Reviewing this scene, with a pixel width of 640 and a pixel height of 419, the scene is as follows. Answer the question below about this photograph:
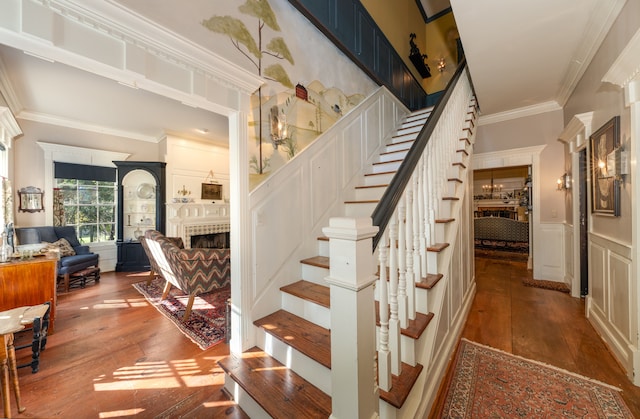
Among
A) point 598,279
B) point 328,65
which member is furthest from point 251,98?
point 598,279

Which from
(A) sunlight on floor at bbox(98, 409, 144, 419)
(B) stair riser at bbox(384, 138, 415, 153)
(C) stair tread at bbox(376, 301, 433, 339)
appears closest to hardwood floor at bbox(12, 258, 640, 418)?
(A) sunlight on floor at bbox(98, 409, 144, 419)

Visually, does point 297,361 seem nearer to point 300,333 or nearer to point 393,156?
point 300,333

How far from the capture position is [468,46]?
2.54 meters

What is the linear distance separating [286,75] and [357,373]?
2347 millimetres

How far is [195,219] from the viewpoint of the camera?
17.1ft

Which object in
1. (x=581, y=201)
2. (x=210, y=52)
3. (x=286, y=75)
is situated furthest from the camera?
(x=581, y=201)

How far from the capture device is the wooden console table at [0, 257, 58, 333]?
227 cm

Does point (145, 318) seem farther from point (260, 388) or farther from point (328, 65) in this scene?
point (328, 65)

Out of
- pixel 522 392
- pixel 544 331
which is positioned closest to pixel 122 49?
pixel 522 392

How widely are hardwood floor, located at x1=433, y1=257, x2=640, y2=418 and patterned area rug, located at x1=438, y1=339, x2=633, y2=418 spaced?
0.11 meters

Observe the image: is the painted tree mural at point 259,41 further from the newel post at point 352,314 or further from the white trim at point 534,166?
the white trim at point 534,166

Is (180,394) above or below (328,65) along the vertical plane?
below

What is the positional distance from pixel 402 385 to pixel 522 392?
1054 mm

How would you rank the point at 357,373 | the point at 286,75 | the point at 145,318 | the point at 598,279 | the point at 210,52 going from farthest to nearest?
the point at 145,318, the point at 598,279, the point at 286,75, the point at 210,52, the point at 357,373
